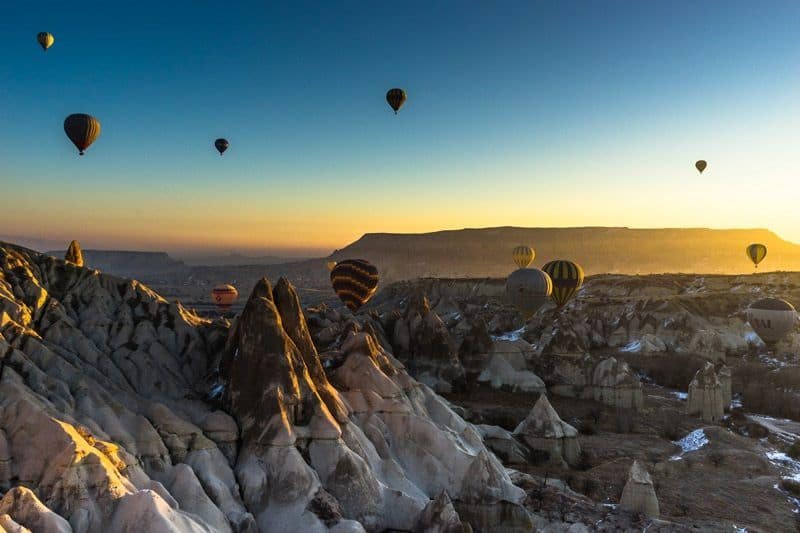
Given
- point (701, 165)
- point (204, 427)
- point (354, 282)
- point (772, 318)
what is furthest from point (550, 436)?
point (701, 165)

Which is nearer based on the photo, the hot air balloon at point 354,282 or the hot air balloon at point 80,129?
the hot air balloon at point 80,129

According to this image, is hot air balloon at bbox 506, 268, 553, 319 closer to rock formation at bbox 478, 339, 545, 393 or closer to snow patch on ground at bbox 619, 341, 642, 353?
rock formation at bbox 478, 339, 545, 393

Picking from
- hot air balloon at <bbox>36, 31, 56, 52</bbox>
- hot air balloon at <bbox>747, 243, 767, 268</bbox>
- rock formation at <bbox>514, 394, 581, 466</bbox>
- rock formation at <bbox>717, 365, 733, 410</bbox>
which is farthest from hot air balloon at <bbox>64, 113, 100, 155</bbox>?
hot air balloon at <bbox>747, 243, 767, 268</bbox>

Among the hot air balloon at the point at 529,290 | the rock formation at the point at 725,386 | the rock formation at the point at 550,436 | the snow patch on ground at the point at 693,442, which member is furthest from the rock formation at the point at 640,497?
the hot air balloon at the point at 529,290

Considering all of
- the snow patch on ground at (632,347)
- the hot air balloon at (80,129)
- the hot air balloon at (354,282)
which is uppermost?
the hot air balloon at (80,129)

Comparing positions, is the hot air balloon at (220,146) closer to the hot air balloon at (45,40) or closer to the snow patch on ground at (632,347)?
the hot air balloon at (45,40)

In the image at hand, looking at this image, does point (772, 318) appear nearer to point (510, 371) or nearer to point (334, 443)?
point (510, 371)

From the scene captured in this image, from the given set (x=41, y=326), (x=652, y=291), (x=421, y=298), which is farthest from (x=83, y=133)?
(x=652, y=291)
